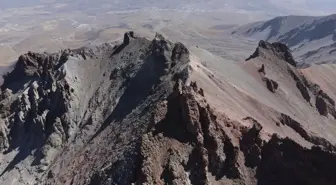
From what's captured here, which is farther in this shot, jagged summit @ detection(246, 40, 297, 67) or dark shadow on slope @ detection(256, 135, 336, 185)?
jagged summit @ detection(246, 40, 297, 67)

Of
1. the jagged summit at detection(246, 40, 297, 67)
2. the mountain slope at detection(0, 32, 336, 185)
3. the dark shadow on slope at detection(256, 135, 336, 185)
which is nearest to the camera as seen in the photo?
the dark shadow on slope at detection(256, 135, 336, 185)

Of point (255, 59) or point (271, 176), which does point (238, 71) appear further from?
point (271, 176)

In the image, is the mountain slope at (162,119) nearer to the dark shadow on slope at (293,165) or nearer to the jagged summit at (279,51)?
the dark shadow on slope at (293,165)

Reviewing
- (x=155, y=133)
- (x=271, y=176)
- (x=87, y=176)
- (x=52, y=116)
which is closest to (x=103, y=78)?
(x=52, y=116)

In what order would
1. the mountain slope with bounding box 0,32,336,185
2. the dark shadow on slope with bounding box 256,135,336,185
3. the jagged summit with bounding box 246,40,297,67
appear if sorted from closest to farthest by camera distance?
the dark shadow on slope with bounding box 256,135,336,185 → the mountain slope with bounding box 0,32,336,185 → the jagged summit with bounding box 246,40,297,67

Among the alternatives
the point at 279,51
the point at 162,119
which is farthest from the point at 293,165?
the point at 279,51

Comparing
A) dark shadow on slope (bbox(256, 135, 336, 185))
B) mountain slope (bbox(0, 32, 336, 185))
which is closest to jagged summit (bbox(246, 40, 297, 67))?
mountain slope (bbox(0, 32, 336, 185))

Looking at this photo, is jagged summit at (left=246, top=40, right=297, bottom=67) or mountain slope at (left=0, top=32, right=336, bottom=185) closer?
mountain slope at (left=0, top=32, right=336, bottom=185)

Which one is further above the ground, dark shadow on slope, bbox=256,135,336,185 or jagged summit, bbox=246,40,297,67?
dark shadow on slope, bbox=256,135,336,185

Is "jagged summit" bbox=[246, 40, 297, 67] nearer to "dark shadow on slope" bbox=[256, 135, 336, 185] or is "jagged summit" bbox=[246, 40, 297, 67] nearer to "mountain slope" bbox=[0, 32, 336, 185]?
"mountain slope" bbox=[0, 32, 336, 185]
